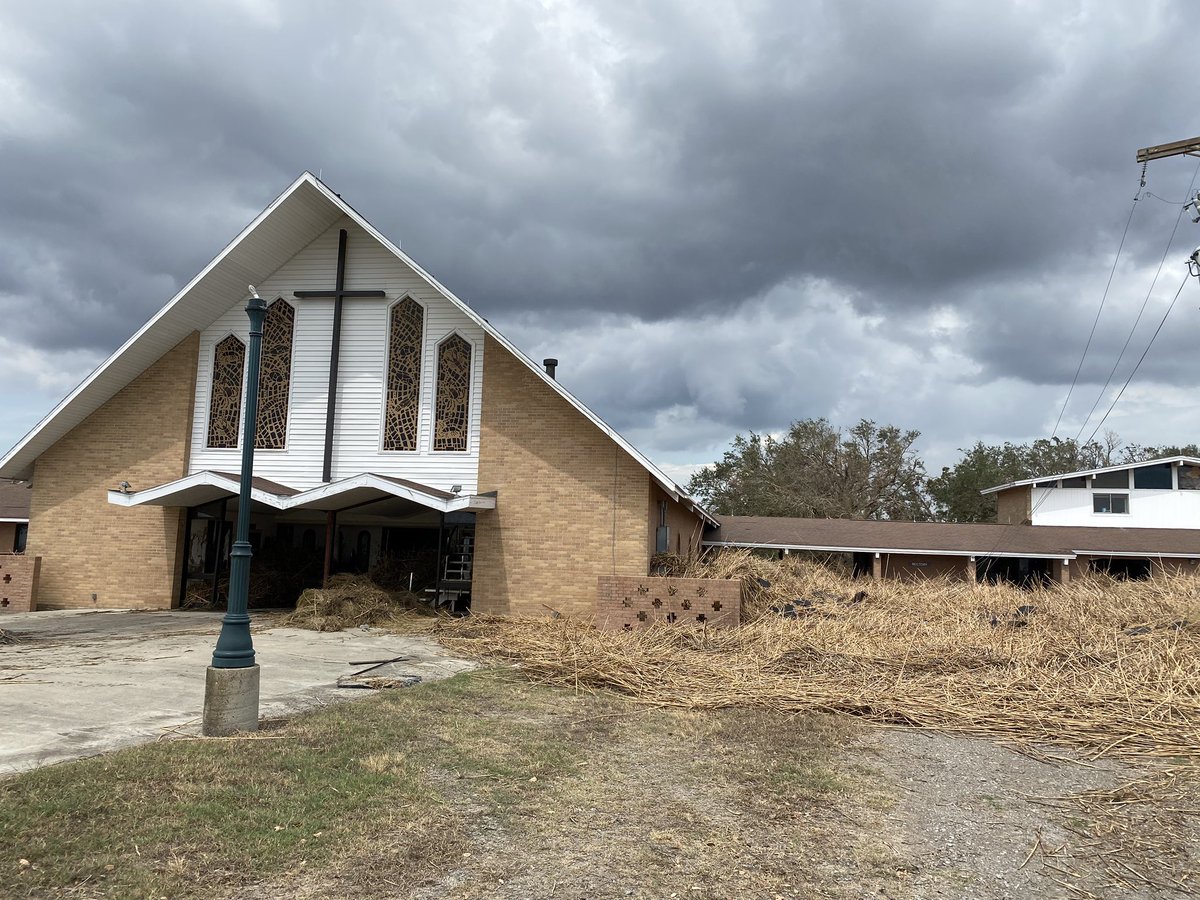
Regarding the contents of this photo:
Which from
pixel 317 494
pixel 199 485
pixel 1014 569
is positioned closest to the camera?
pixel 317 494

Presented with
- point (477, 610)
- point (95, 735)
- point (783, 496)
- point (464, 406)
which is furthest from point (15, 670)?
point (783, 496)

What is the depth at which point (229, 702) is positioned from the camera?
7438 mm

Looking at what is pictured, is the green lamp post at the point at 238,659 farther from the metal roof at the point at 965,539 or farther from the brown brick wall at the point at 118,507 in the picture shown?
the metal roof at the point at 965,539

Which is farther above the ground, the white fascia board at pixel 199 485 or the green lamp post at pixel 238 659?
the white fascia board at pixel 199 485

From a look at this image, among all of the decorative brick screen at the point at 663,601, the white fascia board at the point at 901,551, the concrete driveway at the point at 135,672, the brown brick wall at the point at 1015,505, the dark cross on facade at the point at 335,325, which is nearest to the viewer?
the concrete driveway at the point at 135,672

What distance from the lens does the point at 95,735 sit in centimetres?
727

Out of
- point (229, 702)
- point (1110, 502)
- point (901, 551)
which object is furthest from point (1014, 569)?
point (229, 702)

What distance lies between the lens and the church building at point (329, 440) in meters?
17.8

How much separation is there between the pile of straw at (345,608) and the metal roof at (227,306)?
5.41 m

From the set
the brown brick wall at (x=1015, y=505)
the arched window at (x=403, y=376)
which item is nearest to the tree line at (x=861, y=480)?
the brown brick wall at (x=1015, y=505)

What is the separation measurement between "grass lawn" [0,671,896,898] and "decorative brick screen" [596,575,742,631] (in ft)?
22.4

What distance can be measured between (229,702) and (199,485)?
36.2 feet

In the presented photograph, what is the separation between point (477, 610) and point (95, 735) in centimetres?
1072

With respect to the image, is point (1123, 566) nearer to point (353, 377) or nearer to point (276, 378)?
point (353, 377)
